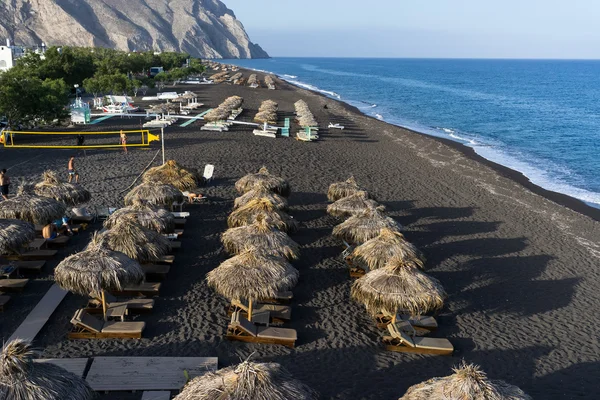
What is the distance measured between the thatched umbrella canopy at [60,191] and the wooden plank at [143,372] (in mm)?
7410

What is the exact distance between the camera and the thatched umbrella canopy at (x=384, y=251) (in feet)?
36.0

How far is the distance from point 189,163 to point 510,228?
1497cm

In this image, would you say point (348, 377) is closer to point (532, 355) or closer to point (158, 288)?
point (532, 355)

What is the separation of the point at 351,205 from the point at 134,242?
688cm

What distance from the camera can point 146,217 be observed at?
1234cm

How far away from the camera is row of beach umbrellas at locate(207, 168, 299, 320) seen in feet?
30.6

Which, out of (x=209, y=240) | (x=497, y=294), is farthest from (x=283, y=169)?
(x=497, y=294)

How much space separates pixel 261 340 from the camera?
9320 mm

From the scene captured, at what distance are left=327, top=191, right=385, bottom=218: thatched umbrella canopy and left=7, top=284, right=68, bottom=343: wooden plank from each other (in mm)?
8032

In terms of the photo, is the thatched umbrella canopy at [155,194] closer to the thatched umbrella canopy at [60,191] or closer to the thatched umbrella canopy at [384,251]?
the thatched umbrella canopy at [60,191]

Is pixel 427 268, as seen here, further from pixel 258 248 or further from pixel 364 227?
pixel 258 248

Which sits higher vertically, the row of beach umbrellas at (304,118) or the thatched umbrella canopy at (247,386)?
the row of beach umbrellas at (304,118)

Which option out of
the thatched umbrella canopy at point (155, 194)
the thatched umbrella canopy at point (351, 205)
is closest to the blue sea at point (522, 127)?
the thatched umbrella canopy at point (351, 205)

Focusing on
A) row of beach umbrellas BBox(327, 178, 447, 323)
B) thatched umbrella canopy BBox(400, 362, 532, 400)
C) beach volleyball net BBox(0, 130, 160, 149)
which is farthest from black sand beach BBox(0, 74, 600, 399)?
thatched umbrella canopy BBox(400, 362, 532, 400)
